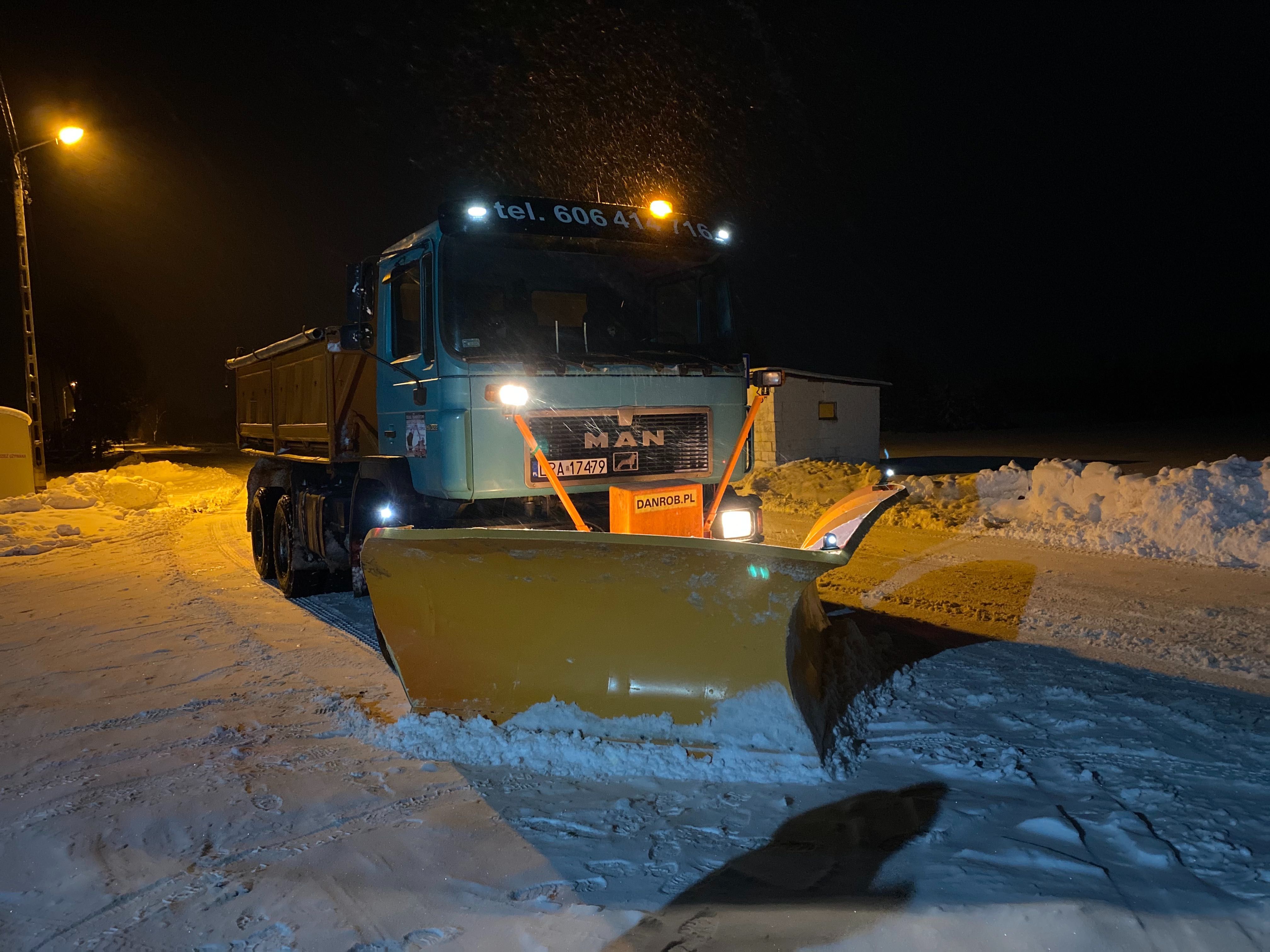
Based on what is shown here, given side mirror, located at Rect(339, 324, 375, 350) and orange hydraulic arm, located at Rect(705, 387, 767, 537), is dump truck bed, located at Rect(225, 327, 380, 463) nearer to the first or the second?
side mirror, located at Rect(339, 324, 375, 350)

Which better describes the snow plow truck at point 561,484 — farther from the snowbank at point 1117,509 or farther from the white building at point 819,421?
the white building at point 819,421

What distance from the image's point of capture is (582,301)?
227 inches

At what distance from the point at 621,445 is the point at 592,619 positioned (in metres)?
2.10

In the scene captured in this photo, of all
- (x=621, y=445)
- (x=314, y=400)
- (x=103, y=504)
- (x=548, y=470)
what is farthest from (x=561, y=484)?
(x=103, y=504)

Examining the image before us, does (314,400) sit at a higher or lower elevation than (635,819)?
higher

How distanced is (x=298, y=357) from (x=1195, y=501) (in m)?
9.22

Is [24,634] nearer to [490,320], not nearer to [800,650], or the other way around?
[490,320]

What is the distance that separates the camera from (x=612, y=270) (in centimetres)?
584

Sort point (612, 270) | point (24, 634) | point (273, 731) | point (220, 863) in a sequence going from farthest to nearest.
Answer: point (24, 634) → point (612, 270) → point (273, 731) → point (220, 863)

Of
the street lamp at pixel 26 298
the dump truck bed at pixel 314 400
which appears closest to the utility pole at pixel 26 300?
the street lamp at pixel 26 298

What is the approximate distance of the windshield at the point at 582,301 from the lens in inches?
211

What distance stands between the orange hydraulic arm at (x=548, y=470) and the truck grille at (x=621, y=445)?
67mm

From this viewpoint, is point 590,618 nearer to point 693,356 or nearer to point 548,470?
point 548,470

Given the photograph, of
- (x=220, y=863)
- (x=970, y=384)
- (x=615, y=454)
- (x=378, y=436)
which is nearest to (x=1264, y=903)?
(x=220, y=863)
